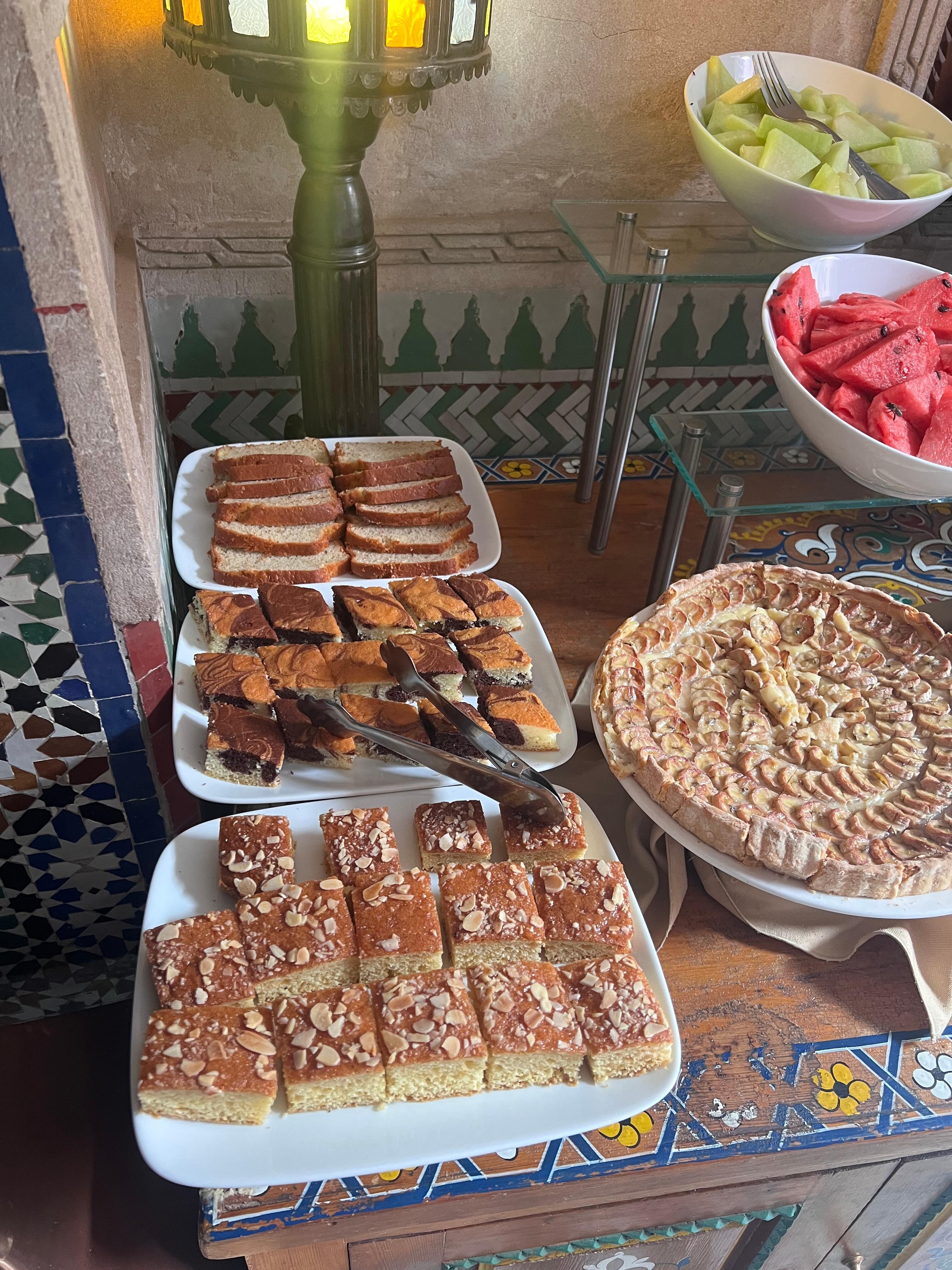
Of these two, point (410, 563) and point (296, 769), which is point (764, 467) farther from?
point (296, 769)

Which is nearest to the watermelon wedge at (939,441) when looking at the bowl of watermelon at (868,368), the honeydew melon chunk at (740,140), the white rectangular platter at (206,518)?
the bowl of watermelon at (868,368)

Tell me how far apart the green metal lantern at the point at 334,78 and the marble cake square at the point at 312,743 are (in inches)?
27.2

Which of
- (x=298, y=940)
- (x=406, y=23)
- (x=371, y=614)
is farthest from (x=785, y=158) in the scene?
(x=298, y=940)

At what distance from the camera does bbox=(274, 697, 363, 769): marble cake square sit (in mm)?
1094

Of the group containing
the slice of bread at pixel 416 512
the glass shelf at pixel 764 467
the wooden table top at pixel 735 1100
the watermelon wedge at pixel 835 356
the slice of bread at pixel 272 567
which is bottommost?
the wooden table top at pixel 735 1100

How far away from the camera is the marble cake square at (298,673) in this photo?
1.16 metres

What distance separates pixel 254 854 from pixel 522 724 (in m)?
0.35

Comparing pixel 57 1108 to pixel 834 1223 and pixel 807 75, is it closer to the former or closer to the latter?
pixel 834 1223

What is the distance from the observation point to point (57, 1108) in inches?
50.1

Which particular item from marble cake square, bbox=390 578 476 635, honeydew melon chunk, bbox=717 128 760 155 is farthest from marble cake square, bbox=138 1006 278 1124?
honeydew melon chunk, bbox=717 128 760 155

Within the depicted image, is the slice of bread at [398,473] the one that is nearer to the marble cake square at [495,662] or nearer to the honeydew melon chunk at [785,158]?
the marble cake square at [495,662]

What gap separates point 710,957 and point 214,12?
1.26 m

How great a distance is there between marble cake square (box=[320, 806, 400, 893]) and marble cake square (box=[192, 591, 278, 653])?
28 centimetres

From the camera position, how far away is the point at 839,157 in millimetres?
1246
